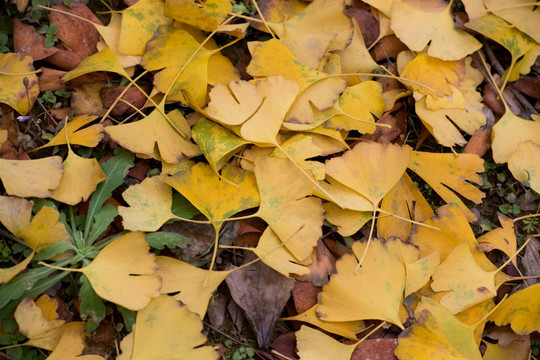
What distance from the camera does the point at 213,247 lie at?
1.02m

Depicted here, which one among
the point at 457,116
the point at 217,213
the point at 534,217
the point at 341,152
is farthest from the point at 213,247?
the point at 534,217

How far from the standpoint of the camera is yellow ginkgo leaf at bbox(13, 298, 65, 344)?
88 centimetres

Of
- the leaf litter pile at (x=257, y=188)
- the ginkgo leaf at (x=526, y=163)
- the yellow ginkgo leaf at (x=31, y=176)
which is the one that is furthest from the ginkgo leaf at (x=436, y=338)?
the yellow ginkgo leaf at (x=31, y=176)

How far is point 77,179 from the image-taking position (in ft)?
3.22

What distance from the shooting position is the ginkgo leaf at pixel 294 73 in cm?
103

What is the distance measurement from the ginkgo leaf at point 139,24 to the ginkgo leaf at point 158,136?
0.14 meters

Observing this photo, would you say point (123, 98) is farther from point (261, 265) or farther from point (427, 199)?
point (427, 199)

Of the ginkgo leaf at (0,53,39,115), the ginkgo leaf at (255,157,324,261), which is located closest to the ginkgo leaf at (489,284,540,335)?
the ginkgo leaf at (255,157,324,261)

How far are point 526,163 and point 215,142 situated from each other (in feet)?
2.15

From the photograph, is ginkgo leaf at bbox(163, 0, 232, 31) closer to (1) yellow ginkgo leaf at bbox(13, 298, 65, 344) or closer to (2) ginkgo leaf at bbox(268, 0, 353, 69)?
(2) ginkgo leaf at bbox(268, 0, 353, 69)

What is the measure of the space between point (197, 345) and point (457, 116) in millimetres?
718

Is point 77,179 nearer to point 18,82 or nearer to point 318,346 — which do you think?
point 18,82

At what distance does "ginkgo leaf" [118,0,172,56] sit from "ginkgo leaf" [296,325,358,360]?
64cm

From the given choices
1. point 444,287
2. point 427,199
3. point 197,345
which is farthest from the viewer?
point 427,199
